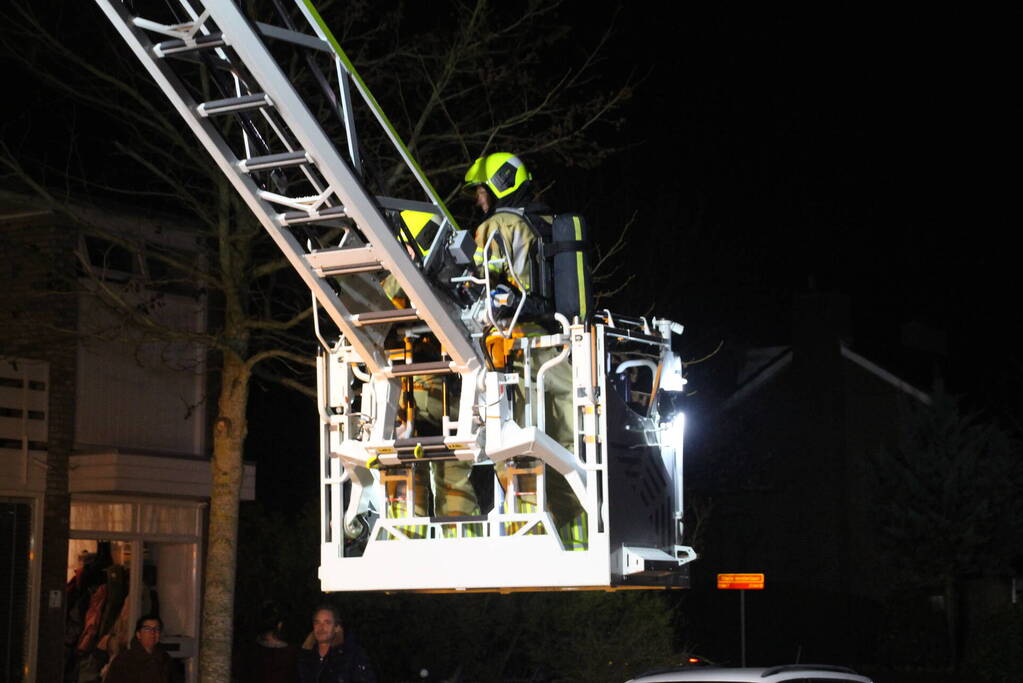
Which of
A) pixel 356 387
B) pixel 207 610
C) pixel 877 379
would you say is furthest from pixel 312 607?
pixel 877 379

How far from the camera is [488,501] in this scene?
847 cm

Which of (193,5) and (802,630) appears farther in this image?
(802,630)

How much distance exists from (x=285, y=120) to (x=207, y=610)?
24.0 ft

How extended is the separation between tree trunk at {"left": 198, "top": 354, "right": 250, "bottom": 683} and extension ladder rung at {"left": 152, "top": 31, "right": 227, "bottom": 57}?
6.53 m

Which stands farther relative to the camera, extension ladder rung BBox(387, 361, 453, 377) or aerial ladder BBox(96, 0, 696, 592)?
extension ladder rung BBox(387, 361, 453, 377)

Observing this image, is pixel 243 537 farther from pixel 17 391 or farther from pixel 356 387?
pixel 356 387

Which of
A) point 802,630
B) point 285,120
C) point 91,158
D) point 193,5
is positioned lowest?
point 802,630

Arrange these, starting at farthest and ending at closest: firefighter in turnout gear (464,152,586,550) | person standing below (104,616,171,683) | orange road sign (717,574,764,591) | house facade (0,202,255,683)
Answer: house facade (0,202,255,683) → orange road sign (717,574,764,591) → person standing below (104,616,171,683) → firefighter in turnout gear (464,152,586,550)

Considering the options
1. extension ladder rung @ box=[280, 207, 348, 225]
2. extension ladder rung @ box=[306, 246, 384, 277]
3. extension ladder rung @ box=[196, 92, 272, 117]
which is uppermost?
extension ladder rung @ box=[196, 92, 272, 117]

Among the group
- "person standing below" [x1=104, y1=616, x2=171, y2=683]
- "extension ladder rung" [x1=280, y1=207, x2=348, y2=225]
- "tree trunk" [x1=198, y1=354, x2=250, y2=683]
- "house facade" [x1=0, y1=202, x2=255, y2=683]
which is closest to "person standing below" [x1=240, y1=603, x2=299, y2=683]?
"person standing below" [x1=104, y1=616, x2=171, y2=683]

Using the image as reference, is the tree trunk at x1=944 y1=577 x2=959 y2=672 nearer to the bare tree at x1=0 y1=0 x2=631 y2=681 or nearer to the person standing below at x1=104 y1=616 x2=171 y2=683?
the bare tree at x1=0 y1=0 x2=631 y2=681

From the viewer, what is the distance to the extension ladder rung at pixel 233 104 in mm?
7730

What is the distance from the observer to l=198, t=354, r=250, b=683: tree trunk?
548 inches

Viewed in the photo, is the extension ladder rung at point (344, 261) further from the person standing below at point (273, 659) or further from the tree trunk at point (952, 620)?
the tree trunk at point (952, 620)
